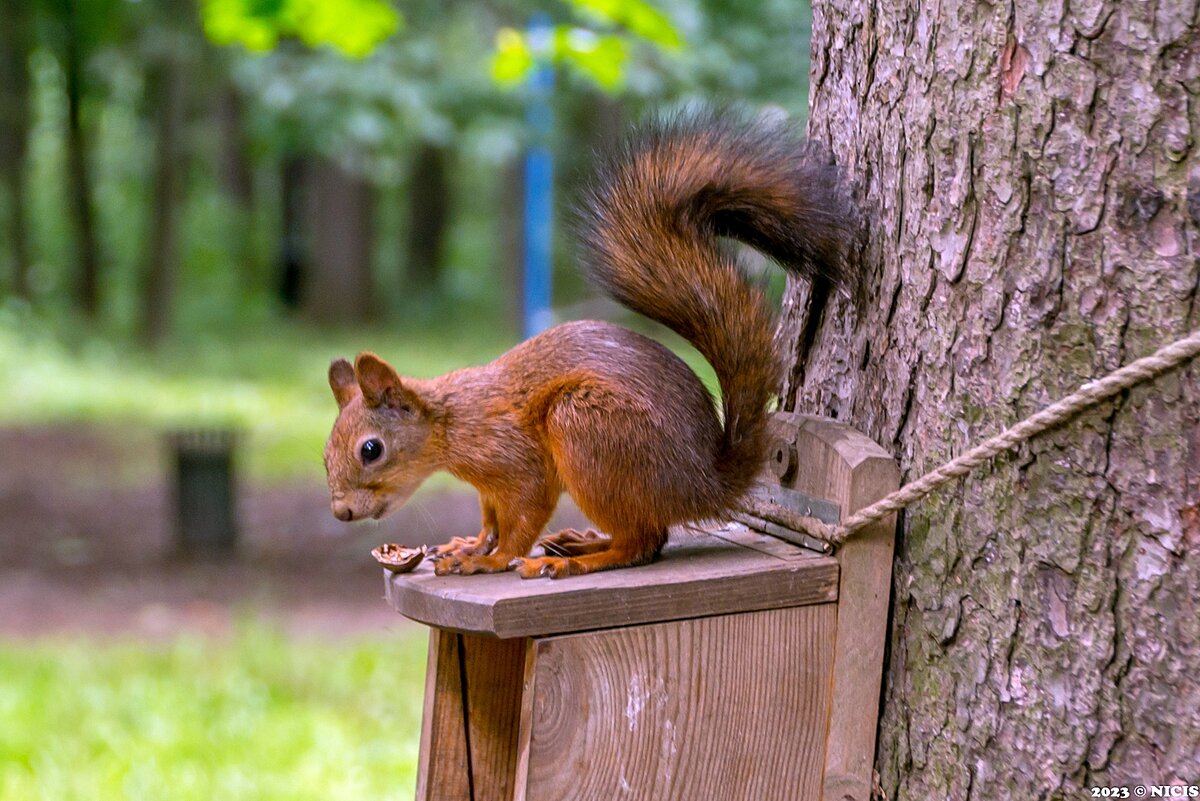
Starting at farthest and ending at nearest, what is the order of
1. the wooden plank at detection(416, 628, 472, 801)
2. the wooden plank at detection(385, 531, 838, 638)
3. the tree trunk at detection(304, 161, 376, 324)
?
the tree trunk at detection(304, 161, 376, 324)
the wooden plank at detection(416, 628, 472, 801)
the wooden plank at detection(385, 531, 838, 638)

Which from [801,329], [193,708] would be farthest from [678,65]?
[801,329]

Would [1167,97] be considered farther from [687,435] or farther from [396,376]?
[396,376]

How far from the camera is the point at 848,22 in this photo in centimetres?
158

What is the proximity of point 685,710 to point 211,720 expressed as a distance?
242 centimetres

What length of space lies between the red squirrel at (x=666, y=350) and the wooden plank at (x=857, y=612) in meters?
0.13

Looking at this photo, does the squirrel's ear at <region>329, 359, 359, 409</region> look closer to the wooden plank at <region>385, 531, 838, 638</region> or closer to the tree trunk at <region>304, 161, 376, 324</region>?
the wooden plank at <region>385, 531, 838, 638</region>

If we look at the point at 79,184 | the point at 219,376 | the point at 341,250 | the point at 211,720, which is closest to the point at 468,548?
the point at 211,720

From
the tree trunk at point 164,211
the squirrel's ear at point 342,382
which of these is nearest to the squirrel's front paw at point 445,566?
the squirrel's ear at point 342,382

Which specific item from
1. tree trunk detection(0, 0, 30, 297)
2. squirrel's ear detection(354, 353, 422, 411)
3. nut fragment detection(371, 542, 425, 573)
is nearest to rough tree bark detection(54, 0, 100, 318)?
tree trunk detection(0, 0, 30, 297)

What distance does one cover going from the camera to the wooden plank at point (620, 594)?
4.52 ft

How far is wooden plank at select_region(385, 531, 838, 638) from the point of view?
1377mm

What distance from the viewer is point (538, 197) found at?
11.2 m

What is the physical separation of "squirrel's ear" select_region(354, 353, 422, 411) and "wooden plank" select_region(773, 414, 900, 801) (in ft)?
1.78

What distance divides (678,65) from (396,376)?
6.20 metres
